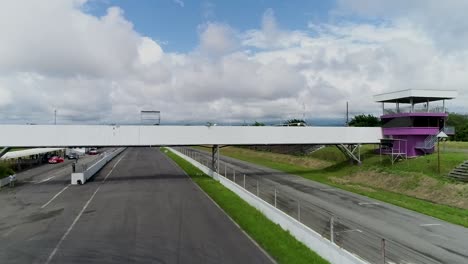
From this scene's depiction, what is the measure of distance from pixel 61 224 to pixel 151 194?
37.7 feet

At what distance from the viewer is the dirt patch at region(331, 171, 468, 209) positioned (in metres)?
30.2

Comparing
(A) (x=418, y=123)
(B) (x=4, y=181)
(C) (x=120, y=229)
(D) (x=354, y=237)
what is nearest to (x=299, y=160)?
(A) (x=418, y=123)

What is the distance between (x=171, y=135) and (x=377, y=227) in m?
26.2

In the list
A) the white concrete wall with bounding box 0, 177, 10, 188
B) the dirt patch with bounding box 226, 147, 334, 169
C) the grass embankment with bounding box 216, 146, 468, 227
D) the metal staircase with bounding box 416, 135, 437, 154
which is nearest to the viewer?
the grass embankment with bounding box 216, 146, 468, 227

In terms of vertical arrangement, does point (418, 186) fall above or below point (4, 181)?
above

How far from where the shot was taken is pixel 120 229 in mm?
21438

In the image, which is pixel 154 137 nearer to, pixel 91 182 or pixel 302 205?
pixel 91 182

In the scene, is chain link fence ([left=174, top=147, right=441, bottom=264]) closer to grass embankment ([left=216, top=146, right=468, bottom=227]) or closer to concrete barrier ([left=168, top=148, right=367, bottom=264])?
concrete barrier ([left=168, top=148, right=367, bottom=264])

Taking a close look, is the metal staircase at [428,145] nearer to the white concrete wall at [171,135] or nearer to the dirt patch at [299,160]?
the white concrete wall at [171,135]

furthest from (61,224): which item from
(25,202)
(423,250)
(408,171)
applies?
(408,171)

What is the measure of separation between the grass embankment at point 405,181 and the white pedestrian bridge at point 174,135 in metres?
3.38

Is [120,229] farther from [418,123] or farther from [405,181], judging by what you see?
[418,123]

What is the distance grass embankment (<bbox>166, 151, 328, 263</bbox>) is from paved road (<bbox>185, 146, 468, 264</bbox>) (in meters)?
1.68

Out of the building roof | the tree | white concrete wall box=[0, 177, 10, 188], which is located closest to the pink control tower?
the building roof
